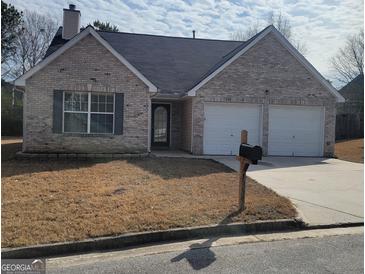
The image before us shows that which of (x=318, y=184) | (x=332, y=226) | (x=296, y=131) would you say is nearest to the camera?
(x=332, y=226)

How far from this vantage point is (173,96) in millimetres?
17406

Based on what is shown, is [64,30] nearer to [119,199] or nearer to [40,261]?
[119,199]

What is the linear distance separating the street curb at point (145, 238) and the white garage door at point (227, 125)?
10149 millimetres

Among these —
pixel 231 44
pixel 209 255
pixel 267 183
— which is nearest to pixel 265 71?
pixel 231 44

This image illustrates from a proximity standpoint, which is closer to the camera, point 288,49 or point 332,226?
point 332,226

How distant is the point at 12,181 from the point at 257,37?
12269 mm

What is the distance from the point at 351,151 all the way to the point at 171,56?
11.0 metres

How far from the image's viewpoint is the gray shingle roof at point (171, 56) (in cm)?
1792

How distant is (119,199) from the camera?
777 centimetres

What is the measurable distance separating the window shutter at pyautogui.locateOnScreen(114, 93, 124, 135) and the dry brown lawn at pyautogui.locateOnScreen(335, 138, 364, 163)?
34.3 feet

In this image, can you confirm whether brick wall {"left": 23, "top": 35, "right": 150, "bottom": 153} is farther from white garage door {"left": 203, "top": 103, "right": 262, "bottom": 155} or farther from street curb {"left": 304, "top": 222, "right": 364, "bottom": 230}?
street curb {"left": 304, "top": 222, "right": 364, "bottom": 230}

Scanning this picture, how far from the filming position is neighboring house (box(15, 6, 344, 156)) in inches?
555

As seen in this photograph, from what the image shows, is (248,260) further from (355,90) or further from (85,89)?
(355,90)

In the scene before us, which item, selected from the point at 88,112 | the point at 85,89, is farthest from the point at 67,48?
the point at 88,112
